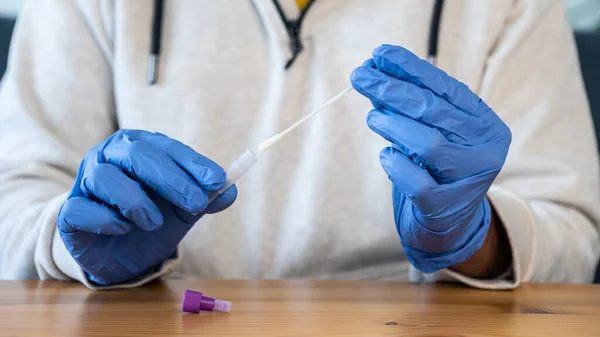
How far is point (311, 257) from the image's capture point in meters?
0.94

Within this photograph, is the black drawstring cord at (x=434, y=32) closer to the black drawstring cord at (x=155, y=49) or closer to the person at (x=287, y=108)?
the person at (x=287, y=108)

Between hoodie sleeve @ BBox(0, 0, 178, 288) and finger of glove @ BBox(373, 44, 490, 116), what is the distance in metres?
0.49

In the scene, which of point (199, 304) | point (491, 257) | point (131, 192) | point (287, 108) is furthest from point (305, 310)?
point (287, 108)

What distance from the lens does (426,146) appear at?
22.9 inches

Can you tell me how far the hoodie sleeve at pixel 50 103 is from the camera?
86 cm

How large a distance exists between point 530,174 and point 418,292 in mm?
351

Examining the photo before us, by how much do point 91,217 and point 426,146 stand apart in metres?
0.33

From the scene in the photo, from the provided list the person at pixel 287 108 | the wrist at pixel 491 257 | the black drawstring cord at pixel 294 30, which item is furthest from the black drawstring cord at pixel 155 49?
the wrist at pixel 491 257

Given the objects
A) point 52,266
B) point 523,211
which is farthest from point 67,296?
point 523,211

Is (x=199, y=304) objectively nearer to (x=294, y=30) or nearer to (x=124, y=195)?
(x=124, y=195)

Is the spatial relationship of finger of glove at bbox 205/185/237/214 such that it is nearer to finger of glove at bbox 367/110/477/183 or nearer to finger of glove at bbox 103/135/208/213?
finger of glove at bbox 103/135/208/213

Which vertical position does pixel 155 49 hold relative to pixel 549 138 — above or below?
above

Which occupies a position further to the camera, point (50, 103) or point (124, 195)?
point (50, 103)

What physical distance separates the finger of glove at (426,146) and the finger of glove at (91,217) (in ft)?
0.89
